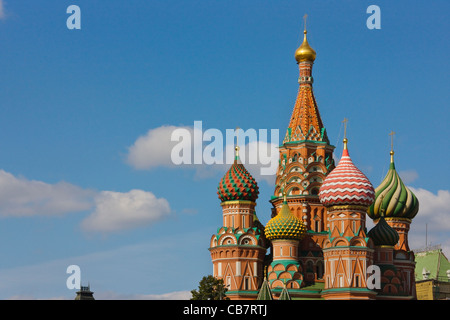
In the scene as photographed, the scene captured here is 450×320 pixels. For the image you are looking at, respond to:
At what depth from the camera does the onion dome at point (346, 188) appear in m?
64.7

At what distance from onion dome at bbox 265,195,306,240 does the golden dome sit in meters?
12.4

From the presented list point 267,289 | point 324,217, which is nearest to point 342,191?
point 324,217

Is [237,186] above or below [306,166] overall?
below

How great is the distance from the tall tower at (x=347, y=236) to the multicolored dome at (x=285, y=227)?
1.98 m

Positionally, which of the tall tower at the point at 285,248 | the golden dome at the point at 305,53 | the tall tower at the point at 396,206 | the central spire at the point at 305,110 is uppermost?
the golden dome at the point at 305,53

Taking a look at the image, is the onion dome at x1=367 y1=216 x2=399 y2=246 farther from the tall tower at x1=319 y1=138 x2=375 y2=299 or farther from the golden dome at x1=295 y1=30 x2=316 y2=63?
the golden dome at x1=295 y1=30 x2=316 y2=63

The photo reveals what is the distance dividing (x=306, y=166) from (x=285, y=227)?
237 inches

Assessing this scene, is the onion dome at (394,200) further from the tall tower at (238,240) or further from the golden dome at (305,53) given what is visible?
the golden dome at (305,53)

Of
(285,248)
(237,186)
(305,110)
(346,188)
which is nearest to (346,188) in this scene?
(346,188)

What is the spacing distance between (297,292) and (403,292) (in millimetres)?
8024

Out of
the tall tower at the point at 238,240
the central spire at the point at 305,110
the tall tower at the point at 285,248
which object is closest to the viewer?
the tall tower at the point at 285,248

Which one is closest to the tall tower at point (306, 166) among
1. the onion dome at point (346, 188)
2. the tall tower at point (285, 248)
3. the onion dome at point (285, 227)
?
the tall tower at point (285, 248)

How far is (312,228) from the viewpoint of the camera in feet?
227

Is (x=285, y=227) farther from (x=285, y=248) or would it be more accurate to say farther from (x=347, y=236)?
(x=347, y=236)
